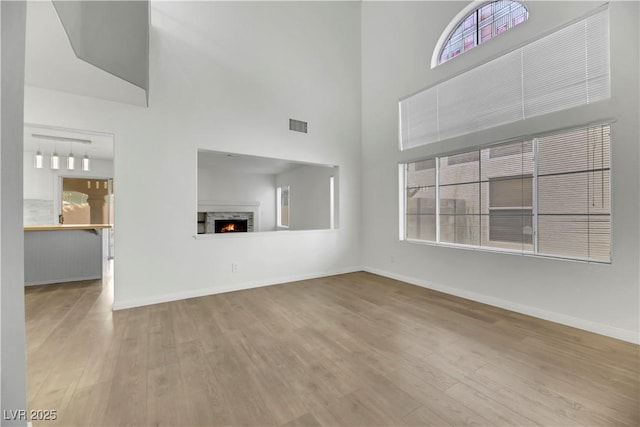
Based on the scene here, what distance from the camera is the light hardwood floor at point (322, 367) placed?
158 cm

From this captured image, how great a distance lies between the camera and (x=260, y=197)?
28.6 feet

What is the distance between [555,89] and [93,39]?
460 centimetres

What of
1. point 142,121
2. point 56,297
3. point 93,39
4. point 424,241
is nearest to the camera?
point 93,39

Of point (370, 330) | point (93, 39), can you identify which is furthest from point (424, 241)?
point (93, 39)

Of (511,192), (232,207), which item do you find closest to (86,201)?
(232,207)

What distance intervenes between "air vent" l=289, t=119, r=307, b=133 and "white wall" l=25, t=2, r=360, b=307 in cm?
10

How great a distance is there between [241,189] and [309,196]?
97.2 inches

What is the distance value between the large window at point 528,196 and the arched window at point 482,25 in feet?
5.08

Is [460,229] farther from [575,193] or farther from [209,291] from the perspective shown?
[209,291]

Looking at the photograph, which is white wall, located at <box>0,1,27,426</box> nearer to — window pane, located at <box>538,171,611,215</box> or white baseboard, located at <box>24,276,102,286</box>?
window pane, located at <box>538,171,611,215</box>

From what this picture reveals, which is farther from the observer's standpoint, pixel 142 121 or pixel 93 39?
pixel 142 121

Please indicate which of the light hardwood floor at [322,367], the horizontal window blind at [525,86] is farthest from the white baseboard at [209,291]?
the horizontal window blind at [525,86]

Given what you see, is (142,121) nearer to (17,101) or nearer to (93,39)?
(93,39)

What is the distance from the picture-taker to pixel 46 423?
1484 millimetres
